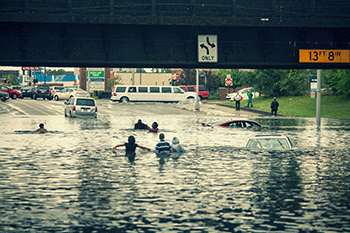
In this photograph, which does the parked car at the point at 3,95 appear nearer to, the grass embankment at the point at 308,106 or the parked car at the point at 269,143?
the grass embankment at the point at 308,106

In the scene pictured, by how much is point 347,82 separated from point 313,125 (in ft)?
61.6

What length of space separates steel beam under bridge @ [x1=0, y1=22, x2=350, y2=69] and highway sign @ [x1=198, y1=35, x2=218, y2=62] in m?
0.24

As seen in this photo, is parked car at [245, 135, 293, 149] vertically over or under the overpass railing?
under

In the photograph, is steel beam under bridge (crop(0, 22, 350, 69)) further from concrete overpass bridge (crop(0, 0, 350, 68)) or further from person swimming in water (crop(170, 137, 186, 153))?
person swimming in water (crop(170, 137, 186, 153))

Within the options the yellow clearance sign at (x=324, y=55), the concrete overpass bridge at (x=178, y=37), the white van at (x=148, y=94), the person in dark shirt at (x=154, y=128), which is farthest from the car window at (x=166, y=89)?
the yellow clearance sign at (x=324, y=55)

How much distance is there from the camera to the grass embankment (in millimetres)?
57969

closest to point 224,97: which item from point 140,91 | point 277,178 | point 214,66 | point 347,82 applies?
point 140,91

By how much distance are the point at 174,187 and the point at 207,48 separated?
11156mm

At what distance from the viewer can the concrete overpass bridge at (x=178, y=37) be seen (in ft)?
85.0

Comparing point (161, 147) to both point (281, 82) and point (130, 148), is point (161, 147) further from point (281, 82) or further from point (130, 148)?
point (281, 82)

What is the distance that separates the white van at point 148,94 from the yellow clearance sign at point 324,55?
150 ft

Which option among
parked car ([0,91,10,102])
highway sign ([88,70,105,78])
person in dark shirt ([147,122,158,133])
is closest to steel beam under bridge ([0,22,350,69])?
person in dark shirt ([147,122,158,133])

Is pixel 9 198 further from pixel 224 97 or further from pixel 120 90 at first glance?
pixel 224 97

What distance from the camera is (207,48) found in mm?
27562
